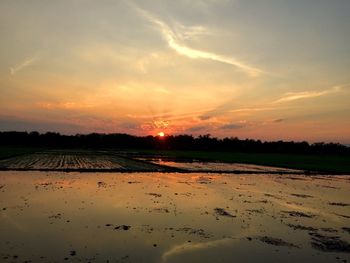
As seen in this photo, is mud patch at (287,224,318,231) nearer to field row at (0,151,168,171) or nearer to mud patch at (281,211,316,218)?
mud patch at (281,211,316,218)

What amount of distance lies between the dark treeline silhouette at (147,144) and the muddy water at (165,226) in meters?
135

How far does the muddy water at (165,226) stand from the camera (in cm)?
988

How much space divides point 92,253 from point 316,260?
5.75 meters

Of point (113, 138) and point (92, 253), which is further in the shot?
point (113, 138)

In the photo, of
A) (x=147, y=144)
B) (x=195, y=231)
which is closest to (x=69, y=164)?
(x=195, y=231)

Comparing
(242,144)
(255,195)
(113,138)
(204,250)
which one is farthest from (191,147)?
(204,250)

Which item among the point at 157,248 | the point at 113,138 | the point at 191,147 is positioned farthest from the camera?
the point at 113,138

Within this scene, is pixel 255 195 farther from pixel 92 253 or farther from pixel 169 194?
pixel 92 253

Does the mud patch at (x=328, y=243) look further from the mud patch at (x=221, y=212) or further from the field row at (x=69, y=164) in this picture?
the field row at (x=69, y=164)

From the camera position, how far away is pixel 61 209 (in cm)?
1545

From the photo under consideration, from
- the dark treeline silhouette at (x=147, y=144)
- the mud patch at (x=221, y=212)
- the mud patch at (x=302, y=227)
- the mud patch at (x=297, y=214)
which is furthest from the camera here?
the dark treeline silhouette at (x=147, y=144)

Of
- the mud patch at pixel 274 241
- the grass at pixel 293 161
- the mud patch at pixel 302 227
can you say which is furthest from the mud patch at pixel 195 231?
the grass at pixel 293 161

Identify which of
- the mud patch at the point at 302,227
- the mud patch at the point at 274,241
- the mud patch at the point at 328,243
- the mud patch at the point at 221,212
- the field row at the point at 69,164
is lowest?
the mud patch at the point at 274,241

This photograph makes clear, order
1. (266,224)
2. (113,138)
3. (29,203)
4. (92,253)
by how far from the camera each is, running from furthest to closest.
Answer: (113,138) < (29,203) < (266,224) < (92,253)
